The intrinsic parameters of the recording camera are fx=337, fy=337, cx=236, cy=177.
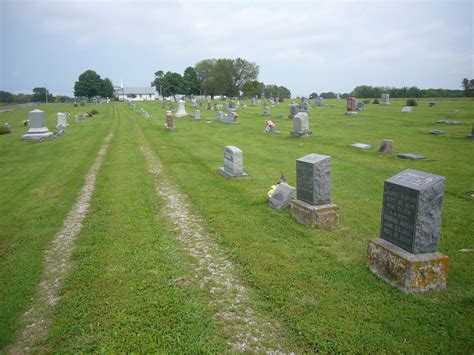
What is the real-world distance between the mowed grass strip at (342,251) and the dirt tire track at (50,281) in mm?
3171

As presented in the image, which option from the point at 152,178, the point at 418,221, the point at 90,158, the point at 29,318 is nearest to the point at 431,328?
the point at 418,221

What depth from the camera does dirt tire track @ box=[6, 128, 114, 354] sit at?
4699 millimetres

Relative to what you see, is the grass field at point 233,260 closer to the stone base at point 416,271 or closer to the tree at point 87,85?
the stone base at point 416,271

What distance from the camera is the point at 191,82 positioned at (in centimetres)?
10256

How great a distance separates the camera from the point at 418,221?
5258mm

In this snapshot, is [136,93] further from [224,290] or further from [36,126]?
[224,290]

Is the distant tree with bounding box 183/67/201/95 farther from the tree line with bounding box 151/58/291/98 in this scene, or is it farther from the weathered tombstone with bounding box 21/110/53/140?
the weathered tombstone with bounding box 21/110/53/140

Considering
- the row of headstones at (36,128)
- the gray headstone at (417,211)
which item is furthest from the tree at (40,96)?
the gray headstone at (417,211)

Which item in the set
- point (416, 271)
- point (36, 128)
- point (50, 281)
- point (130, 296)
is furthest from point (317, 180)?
point (36, 128)

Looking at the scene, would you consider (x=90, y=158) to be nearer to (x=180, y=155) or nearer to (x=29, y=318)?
(x=180, y=155)

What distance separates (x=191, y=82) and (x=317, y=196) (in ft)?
329

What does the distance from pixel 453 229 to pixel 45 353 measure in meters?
8.08

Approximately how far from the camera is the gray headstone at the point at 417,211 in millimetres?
5238

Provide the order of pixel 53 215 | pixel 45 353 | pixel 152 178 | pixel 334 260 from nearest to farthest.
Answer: pixel 45 353 → pixel 334 260 → pixel 53 215 → pixel 152 178
